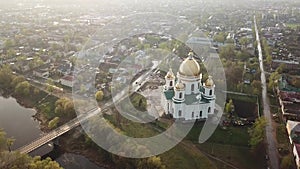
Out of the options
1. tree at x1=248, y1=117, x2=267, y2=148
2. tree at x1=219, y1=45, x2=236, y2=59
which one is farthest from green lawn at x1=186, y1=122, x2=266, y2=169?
tree at x1=219, y1=45, x2=236, y2=59

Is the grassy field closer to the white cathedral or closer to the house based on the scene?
the white cathedral

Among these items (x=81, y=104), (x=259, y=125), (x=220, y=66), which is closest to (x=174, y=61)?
(x=220, y=66)

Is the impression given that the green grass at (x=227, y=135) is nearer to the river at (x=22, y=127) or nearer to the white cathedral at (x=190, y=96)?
the white cathedral at (x=190, y=96)

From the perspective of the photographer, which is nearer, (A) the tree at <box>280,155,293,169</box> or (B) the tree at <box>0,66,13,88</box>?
(A) the tree at <box>280,155,293,169</box>

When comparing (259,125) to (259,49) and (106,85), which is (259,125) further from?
(259,49)

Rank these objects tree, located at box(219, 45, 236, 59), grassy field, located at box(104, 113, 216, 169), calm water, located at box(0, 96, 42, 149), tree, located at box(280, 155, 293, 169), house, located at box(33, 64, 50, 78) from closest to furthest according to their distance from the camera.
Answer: tree, located at box(280, 155, 293, 169) → grassy field, located at box(104, 113, 216, 169) → calm water, located at box(0, 96, 42, 149) → house, located at box(33, 64, 50, 78) → tree, located at box(219, 45, 236, 59)

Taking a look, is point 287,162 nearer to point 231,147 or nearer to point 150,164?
point 231,147
